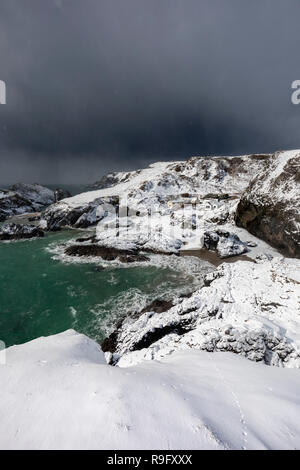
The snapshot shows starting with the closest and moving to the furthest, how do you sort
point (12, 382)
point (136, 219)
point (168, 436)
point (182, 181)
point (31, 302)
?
point (168, 436) → point (12, 382) → point (31, 302) → point (136, 219) → point (182, 181)

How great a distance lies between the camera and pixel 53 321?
13531 mm

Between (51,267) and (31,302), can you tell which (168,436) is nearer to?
(31,302)

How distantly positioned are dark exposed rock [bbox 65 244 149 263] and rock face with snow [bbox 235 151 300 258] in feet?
53.1

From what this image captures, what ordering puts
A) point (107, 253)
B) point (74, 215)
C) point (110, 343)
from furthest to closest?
point (74, 215)
point (107, 253)
point (110, 343)

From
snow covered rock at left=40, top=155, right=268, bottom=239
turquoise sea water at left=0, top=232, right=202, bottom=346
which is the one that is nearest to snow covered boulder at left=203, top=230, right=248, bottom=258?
turquoise sea water at left=0, top=232, right=202, bottom=346

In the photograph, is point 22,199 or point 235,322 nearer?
point 235,322

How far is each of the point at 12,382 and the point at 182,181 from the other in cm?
7026

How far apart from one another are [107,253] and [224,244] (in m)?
15.6

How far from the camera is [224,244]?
2373cm

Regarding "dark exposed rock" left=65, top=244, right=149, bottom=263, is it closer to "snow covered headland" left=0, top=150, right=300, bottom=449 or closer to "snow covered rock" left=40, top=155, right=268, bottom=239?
"snow covered headland" left=0, top=150, right=300, bottom=449

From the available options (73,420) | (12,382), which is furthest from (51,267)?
(73,420)

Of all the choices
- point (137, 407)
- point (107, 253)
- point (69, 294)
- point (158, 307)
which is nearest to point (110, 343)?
point (158, 307)

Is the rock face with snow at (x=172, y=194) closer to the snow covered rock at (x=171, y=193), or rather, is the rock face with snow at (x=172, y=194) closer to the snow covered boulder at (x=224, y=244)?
the snow covered rock at (x=171, y=193)

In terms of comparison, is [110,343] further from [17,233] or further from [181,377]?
[17,233]
